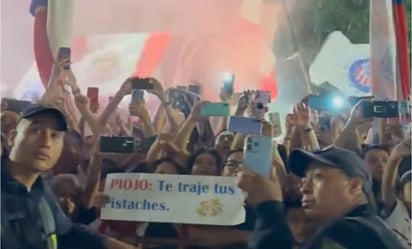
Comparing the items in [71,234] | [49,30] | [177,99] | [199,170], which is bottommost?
[71,234]

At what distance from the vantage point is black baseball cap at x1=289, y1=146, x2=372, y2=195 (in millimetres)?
943

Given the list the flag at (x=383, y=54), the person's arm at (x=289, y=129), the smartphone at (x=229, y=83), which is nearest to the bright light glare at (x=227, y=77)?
the smartphone at (x=229, y=83)

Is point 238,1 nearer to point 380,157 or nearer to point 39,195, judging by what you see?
point 380,157

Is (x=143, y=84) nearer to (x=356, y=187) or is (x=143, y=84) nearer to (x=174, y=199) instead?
(x=174, y=199)

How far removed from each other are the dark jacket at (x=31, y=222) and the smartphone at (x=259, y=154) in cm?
25

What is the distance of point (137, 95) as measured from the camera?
3.24 feet

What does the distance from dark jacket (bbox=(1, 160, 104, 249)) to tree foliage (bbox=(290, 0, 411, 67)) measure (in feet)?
1.38

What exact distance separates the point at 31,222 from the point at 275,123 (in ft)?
1.27

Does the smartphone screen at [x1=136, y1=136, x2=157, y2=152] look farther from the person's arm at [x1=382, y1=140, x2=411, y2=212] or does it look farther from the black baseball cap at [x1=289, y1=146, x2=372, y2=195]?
the person's arm at [x1=382, y1=140, x2=411, y2=212]

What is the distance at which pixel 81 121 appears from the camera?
99 cm

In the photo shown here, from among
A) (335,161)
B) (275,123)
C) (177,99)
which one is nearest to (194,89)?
(177,99)

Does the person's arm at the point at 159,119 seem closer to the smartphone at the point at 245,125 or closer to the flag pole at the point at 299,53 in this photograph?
the smartphone at the point at 245,125

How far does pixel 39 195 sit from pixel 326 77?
461 millimetres

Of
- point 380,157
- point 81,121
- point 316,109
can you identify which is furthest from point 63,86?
point 380,157
